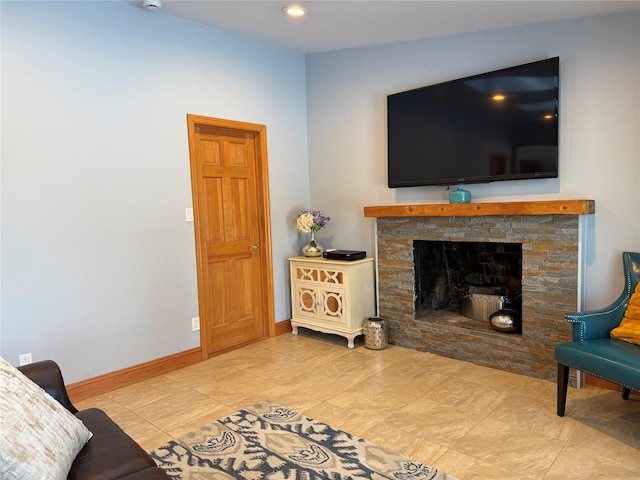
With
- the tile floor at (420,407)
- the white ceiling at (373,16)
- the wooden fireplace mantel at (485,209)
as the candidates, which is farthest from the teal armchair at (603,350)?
the white ceiling at (373,16)

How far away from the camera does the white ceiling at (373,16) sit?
293 cm

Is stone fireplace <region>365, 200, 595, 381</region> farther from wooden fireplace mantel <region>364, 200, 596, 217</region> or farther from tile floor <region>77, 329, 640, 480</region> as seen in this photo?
tile floor <region>77, 329, 640, 480</region>

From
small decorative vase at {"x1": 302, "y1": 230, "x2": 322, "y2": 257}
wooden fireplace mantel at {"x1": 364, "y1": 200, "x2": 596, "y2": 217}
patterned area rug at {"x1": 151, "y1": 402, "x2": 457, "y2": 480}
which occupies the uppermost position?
wooden fireplace mantel at {"x1": 364, "y1": 200, "x2": 596, "y2": 217}

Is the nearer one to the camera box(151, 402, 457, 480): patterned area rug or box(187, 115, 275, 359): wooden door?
box(151, 402, 457, 480): patterned area rug

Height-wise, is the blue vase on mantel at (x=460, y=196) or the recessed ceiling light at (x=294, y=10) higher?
the recessed ceiling light at (x=294, y=10)

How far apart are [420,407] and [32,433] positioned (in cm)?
213

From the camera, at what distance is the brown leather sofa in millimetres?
1442

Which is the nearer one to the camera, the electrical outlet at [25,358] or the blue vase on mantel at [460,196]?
the electrical outlet at [25,358]

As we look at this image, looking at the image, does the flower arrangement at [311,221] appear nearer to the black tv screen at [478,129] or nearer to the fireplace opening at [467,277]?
the black tv screen at [478,129]

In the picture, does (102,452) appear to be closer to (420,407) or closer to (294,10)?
(420,407)

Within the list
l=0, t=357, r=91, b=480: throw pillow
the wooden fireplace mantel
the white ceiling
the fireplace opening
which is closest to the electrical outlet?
l=0, t=357, r=91, b=480: throw pillow

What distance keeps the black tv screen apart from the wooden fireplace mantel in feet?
0.77

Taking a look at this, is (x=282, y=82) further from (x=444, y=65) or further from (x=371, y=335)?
(x=371, y=335)

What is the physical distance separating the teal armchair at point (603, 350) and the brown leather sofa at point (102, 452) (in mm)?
2134
